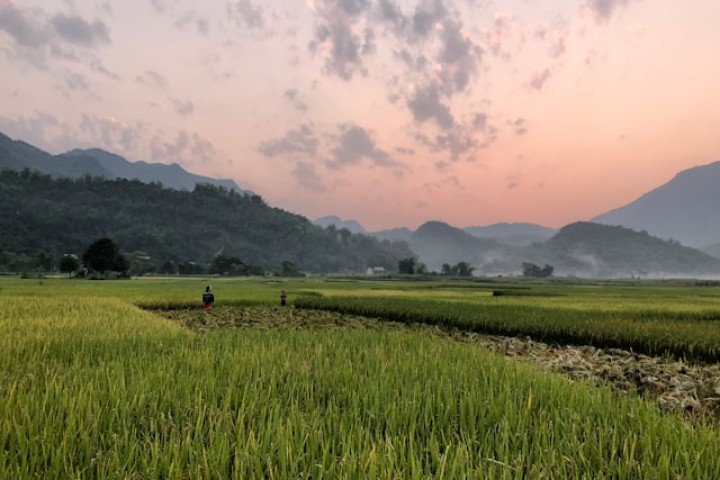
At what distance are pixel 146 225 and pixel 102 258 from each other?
81.7 m

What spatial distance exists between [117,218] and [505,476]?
163 metres

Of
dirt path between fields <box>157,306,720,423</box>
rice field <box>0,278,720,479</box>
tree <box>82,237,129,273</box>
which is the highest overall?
tree <box>82,237,129,273</box>

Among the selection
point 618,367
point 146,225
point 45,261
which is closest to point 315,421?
point 618,367

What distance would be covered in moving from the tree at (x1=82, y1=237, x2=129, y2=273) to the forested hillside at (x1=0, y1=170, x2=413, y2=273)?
3443 cm

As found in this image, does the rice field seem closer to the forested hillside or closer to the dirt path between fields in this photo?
the dirt path between fields

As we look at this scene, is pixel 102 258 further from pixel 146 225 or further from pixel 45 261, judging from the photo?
pixel 146 225

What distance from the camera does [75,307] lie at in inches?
635

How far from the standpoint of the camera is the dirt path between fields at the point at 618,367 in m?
6.66

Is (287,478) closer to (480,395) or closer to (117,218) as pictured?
(480,395)

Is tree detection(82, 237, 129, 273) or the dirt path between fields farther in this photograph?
tree detection(82, 237, 129, 273)

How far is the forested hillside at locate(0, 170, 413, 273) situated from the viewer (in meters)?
113

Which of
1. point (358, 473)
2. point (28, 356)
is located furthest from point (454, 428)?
point (28, 356)

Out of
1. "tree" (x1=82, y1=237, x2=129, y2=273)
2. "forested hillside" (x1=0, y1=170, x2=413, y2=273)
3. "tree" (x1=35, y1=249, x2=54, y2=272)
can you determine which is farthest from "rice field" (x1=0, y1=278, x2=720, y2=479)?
"forested hillside" (x1=0, y1=170, x2=413, y2=273)

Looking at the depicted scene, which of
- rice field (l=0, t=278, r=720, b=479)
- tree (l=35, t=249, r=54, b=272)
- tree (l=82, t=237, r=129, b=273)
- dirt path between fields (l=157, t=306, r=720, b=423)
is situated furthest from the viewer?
tree (l=35, t=249, r=54, b=272)
